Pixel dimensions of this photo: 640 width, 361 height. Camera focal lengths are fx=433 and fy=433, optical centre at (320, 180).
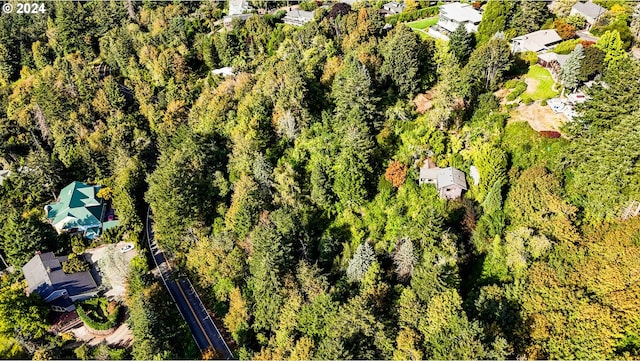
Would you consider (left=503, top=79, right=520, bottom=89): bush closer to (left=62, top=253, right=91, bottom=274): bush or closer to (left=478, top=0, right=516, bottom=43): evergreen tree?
(left=478, top=0, right=516, bottom=43): evergreen tree

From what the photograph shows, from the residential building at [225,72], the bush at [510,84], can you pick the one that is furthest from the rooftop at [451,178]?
the residential building at [225,72]

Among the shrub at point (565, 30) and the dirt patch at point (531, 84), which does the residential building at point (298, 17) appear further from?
the dirt patch at point (531, 84)

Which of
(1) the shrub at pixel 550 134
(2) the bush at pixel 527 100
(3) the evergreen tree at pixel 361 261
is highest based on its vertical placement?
(2) the bush at pixel 527 100

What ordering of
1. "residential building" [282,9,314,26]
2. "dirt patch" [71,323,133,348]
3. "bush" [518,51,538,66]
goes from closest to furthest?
"dirt patch" [71,323,133,348], "bush" [518,51,538,66], "residential building" [282,9,314,26]

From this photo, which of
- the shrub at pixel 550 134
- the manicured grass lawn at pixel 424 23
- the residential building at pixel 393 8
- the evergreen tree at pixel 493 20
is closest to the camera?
the shrub at pixel 550 134

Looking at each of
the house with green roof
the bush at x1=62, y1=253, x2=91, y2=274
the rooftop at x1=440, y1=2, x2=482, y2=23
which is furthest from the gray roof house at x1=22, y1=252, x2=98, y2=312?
the rooftop at x1=440, y1=2, x2=482, y2=23

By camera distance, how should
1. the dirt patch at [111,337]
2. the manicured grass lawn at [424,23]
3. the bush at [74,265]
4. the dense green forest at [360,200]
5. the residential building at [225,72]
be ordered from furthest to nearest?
the residential building at [225,72] → the manicured grass lawn at [424,23] → the bush at [74,265] → the dirt patch at [111,337] → the dense green forest at [360,200]

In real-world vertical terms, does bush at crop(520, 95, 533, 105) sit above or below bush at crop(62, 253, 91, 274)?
above
